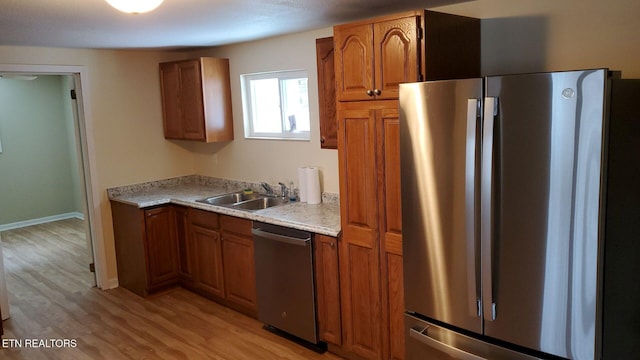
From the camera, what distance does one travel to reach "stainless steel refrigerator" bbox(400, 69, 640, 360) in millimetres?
1954

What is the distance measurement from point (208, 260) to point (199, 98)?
143 centimetres

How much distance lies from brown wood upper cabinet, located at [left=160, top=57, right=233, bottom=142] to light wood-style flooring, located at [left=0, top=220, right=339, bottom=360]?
1.49m

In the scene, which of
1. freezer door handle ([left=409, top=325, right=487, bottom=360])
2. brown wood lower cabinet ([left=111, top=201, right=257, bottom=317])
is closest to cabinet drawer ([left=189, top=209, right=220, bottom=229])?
brown wood lower cabinet ([left=111, top=201, right=257, bottom=317])

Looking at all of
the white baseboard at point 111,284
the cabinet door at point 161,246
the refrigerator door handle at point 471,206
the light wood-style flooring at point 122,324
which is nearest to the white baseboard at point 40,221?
the light wood-style flooring at point 122,324

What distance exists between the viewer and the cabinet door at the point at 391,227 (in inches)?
110

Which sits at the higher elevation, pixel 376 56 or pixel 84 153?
pixel 376 56

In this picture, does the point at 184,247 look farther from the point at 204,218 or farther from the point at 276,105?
the point at 276,105

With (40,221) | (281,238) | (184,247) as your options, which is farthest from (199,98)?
(40,221)

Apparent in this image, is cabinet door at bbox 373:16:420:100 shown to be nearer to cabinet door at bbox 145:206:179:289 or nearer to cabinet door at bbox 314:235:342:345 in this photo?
cabinet door at bbox 314:235:342:345

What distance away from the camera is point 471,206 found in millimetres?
2252

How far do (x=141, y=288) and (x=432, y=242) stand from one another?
310cm

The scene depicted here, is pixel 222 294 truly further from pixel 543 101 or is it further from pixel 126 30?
pixel 543 101

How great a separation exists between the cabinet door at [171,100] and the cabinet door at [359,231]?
2.36m

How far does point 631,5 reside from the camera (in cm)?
246
